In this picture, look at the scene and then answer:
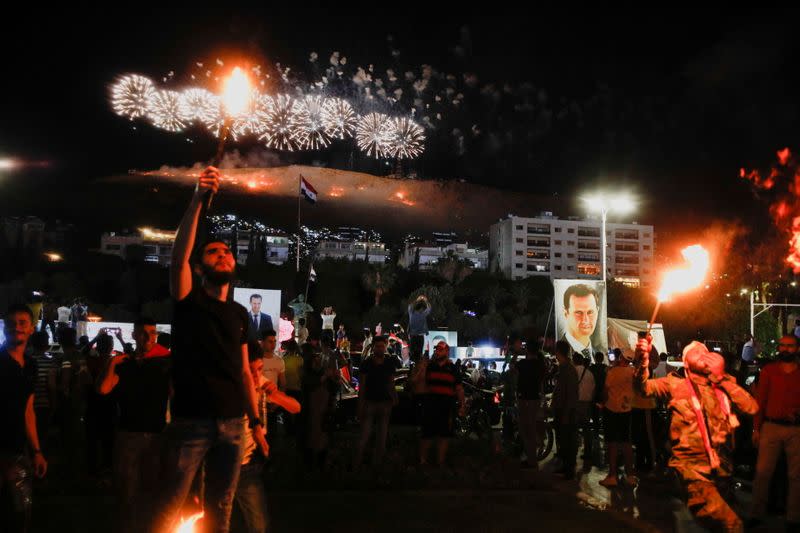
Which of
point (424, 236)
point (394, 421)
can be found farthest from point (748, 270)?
point (424, 236)

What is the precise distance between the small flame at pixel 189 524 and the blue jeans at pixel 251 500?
828mm

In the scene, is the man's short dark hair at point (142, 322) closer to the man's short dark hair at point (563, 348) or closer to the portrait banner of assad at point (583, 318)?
the man's short dark hair at point (563, 348)

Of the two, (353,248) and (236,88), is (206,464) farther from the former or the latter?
(353,248)

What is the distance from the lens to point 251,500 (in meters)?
4.77

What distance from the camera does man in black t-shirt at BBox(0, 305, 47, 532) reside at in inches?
174

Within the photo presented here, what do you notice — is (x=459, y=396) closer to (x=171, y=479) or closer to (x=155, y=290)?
(x=171, y=479)

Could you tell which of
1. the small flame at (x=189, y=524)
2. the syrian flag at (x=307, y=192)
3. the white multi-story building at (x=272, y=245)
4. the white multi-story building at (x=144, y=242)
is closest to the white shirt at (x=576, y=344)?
the small flame at (x=189, y=524)

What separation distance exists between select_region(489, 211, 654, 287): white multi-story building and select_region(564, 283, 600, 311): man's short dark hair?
127 meters

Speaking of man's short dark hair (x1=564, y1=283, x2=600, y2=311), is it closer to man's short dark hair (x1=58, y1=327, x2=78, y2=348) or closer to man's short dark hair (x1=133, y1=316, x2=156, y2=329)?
man's short dark hair (x1=58, y1=327, x2=78, y2=348)

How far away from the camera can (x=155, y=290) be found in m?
84.1

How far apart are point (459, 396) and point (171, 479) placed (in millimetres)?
7492

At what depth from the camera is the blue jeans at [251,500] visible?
15.5 feet

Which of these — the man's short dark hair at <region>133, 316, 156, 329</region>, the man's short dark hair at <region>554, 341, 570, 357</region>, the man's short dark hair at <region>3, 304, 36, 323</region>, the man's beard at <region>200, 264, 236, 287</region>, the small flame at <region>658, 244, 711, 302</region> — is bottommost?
the man's short dark hair at <region>554, 341, 570, 357</region>

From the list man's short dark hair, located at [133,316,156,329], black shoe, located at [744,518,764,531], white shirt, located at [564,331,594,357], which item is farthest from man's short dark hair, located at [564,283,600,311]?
man's short dark hair, located at [133,316,156,329]
